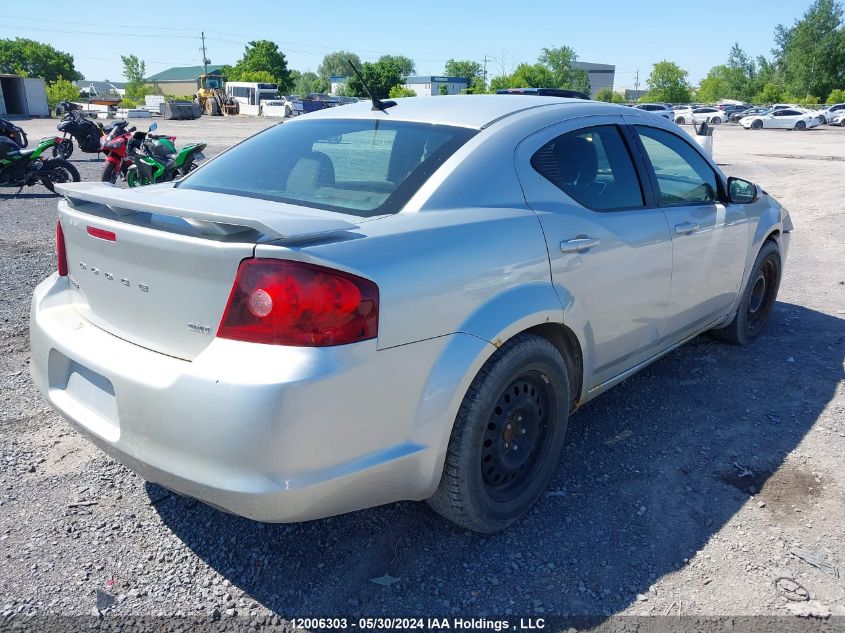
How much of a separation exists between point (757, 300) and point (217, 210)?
419cm

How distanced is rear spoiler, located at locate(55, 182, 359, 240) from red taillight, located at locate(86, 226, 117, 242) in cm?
9

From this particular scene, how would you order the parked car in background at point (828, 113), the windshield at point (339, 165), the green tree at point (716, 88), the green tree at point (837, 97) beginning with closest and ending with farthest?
the windshield at point (339, 165) < the parked car in background at point (828, 113) < the green tree at point (837, 97) < the green tree at point (716, 88)

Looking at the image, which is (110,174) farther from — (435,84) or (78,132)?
(435,84)

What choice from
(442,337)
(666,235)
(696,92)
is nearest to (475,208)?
(442,337)

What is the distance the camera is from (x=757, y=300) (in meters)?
5.05

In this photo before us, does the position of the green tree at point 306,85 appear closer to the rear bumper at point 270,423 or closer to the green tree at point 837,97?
the green tree at point 837,97

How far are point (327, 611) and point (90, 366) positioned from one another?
46.7 inches

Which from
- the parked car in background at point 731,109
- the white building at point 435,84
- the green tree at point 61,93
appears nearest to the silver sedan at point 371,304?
the parked car in background at point 731,109

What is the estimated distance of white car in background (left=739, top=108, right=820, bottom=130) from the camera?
4559 cm

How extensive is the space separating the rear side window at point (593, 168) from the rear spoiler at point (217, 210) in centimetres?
111

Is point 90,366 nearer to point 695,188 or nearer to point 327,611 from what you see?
point 327,611

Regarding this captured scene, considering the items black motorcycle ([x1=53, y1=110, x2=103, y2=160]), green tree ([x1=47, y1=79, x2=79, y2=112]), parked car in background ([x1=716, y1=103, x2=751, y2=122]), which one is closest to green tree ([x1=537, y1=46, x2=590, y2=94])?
parked car in background ([x1=716, y1=103, x2=751, y2=122])

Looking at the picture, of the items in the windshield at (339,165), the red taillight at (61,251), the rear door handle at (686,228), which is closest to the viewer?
the windshield at (339,165)

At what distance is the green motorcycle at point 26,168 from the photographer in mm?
11430
